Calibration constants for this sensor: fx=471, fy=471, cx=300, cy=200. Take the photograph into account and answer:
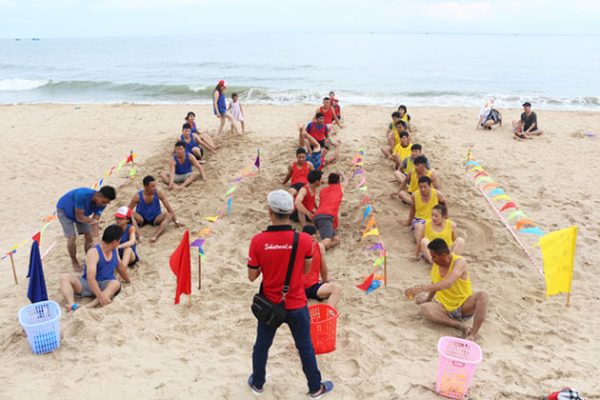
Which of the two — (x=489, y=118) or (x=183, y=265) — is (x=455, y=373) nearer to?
(x=183, y=265)

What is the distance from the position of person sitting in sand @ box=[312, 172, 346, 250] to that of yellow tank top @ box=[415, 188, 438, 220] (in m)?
1.17

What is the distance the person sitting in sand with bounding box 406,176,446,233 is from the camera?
681 centimetres

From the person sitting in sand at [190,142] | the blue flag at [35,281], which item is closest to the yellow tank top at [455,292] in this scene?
the blue flag at [35,281]

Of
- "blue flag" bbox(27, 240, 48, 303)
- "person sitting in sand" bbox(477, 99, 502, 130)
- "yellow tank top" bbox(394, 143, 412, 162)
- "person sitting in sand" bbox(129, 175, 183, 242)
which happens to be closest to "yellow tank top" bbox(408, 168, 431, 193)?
"yellow tank top" bbox(394, 143, 412, 162)

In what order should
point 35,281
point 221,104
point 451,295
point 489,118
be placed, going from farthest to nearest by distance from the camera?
point 489,118 < point 221,104 < point 35,281 < point 451,295

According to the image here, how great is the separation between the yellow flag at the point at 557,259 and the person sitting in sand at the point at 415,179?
2.92 metres

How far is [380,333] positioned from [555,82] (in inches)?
1239

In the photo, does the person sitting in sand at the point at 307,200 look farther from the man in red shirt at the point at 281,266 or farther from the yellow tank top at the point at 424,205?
the man in red shirt at the point at 281,266

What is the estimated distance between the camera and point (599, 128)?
14.1 m

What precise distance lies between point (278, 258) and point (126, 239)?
3.72 metres

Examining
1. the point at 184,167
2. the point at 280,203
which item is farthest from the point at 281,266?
the point at 184,167

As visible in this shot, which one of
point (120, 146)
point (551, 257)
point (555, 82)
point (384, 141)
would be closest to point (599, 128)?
point (384, 141)

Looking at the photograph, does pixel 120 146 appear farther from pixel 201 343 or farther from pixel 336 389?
pixel 336 389

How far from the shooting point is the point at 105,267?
549 cm
